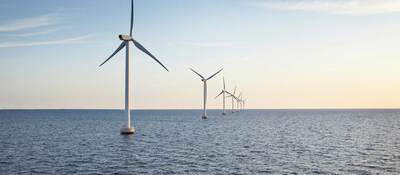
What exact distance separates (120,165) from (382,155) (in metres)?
46.4

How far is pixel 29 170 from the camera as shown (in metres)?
55.2

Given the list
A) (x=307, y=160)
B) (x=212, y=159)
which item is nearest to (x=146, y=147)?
(x=212, y=159)

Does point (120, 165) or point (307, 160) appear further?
point (307, 160)

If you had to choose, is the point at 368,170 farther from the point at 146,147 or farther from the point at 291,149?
the point at 146,147

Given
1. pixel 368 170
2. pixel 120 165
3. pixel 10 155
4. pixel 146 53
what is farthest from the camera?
pixel 146 53

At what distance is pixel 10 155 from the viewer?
70375 mm

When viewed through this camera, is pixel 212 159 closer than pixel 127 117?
Yes

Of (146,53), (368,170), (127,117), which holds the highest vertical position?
(146,53)

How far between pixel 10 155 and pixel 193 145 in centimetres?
3576

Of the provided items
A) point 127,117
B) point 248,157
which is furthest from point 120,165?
point 127,117

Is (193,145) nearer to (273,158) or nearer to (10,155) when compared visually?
(273,158)

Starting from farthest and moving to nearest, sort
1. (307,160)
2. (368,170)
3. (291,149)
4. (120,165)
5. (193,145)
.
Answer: (193,145)
(291,149)
(307,160)
(120,165)
(368,170)

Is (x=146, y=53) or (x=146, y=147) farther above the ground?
(x=146, y=53)

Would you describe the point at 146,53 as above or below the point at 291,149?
above
